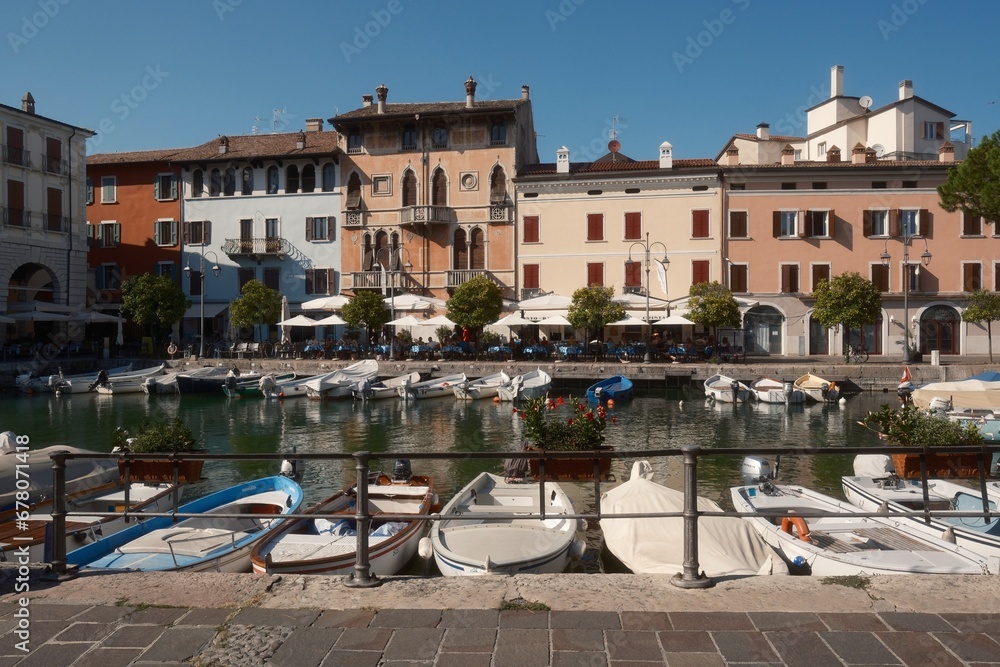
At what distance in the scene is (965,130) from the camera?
49844 mm

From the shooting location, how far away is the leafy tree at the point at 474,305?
3653cm

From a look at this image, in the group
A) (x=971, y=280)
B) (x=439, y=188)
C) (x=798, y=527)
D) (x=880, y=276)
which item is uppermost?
(x=439, y=188)

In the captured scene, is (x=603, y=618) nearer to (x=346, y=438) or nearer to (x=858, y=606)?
(x=858, y=606)

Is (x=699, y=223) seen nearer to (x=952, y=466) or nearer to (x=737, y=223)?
(x=737, y=223)

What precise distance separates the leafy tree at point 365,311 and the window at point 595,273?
12415 mm

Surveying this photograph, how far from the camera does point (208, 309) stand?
47000 mm

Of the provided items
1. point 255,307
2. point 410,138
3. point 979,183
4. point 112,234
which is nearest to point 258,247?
point 255,307

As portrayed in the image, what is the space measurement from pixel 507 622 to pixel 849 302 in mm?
34610

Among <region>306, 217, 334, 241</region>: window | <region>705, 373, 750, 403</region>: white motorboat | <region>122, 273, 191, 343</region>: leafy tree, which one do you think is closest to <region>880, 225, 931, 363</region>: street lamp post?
<region>705, 373, 750, 403</region>: white motorboat

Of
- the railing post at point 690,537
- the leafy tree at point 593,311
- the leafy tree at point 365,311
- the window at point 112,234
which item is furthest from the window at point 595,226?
the railing post at point 690,537

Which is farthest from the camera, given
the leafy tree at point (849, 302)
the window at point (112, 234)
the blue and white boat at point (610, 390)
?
the window at point (112, 234)

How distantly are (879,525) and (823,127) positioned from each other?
155ft

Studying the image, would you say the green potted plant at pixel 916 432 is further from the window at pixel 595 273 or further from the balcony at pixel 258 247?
the balcony at pixel 258 247

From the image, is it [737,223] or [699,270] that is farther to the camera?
[699,270]
